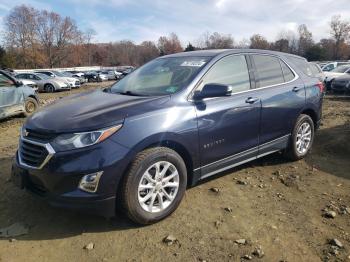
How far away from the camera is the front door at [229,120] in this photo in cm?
411

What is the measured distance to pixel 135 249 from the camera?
334cm

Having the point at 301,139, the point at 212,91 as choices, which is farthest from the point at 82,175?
the point at 301,139

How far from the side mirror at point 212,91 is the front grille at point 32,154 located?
1693 mm

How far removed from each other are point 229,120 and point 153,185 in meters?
1.26

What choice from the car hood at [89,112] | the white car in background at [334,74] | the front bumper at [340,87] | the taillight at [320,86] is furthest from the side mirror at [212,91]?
the white car in background at [334,74]

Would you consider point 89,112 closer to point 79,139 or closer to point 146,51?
point 79,139

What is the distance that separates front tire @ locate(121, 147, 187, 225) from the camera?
349 cm

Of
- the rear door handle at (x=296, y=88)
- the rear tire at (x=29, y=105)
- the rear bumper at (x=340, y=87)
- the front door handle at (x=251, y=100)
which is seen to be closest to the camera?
the front door handle at (x=251, y=100)

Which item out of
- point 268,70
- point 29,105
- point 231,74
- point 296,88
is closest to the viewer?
point 231,74

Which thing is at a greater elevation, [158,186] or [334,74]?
[334,74]

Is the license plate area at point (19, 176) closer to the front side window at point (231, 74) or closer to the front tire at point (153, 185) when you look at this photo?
the front tire at point (153, 185)

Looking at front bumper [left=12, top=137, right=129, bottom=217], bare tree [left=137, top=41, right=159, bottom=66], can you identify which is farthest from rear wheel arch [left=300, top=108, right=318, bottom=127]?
bare tree [left=137, top=41, right=159, bottom=66]

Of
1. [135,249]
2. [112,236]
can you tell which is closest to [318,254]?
[135,249]

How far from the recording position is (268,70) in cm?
512
